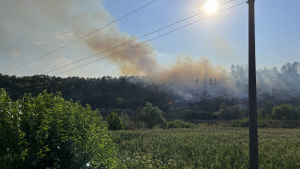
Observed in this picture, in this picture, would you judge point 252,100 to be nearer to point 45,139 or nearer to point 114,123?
point 45,139

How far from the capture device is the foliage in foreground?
5.11m

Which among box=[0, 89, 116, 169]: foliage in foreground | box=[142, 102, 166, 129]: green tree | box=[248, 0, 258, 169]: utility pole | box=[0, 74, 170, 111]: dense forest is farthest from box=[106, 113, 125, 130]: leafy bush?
box=[0, 74, 170, 111]: dense forest

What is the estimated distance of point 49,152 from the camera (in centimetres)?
574

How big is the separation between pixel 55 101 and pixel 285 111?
8970cm

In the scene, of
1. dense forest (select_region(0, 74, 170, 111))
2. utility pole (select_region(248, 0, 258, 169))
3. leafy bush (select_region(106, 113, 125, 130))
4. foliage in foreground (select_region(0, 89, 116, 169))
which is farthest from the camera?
dense forest (select_region(0, 74, 170, 111))

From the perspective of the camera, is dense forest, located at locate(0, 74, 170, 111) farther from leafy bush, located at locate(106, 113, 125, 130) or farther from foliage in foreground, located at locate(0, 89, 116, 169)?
foliage in foreground, located at locate(0, 89, 116, 169)

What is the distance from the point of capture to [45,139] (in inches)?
216

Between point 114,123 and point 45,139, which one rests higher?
point 45,139

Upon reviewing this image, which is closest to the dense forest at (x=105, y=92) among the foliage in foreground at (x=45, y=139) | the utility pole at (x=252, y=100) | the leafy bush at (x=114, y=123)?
the leafy bush at (x=114, y=123)

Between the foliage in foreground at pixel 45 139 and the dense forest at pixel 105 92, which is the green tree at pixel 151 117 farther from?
the foliage in foreground at pixel 45 139

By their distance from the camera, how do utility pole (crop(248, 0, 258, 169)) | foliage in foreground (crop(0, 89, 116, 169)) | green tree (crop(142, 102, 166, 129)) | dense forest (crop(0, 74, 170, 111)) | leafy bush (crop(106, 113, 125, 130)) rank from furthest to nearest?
dense forest (crop(0, 74, 170, 111)), green tree (crop(142, 102, 166, 129)), leafy bush (crop(106, 113, 125, 130)), utility pole (crop(248, 0, 258, 169)), foliage in foreground (crop(0, 89, 116, 169))

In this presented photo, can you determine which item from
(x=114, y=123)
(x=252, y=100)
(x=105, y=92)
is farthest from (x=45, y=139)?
(x=105, y=92)

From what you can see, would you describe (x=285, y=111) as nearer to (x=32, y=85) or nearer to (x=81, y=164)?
(x=81, y=164)

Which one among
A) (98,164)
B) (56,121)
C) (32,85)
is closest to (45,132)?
(56,121)
